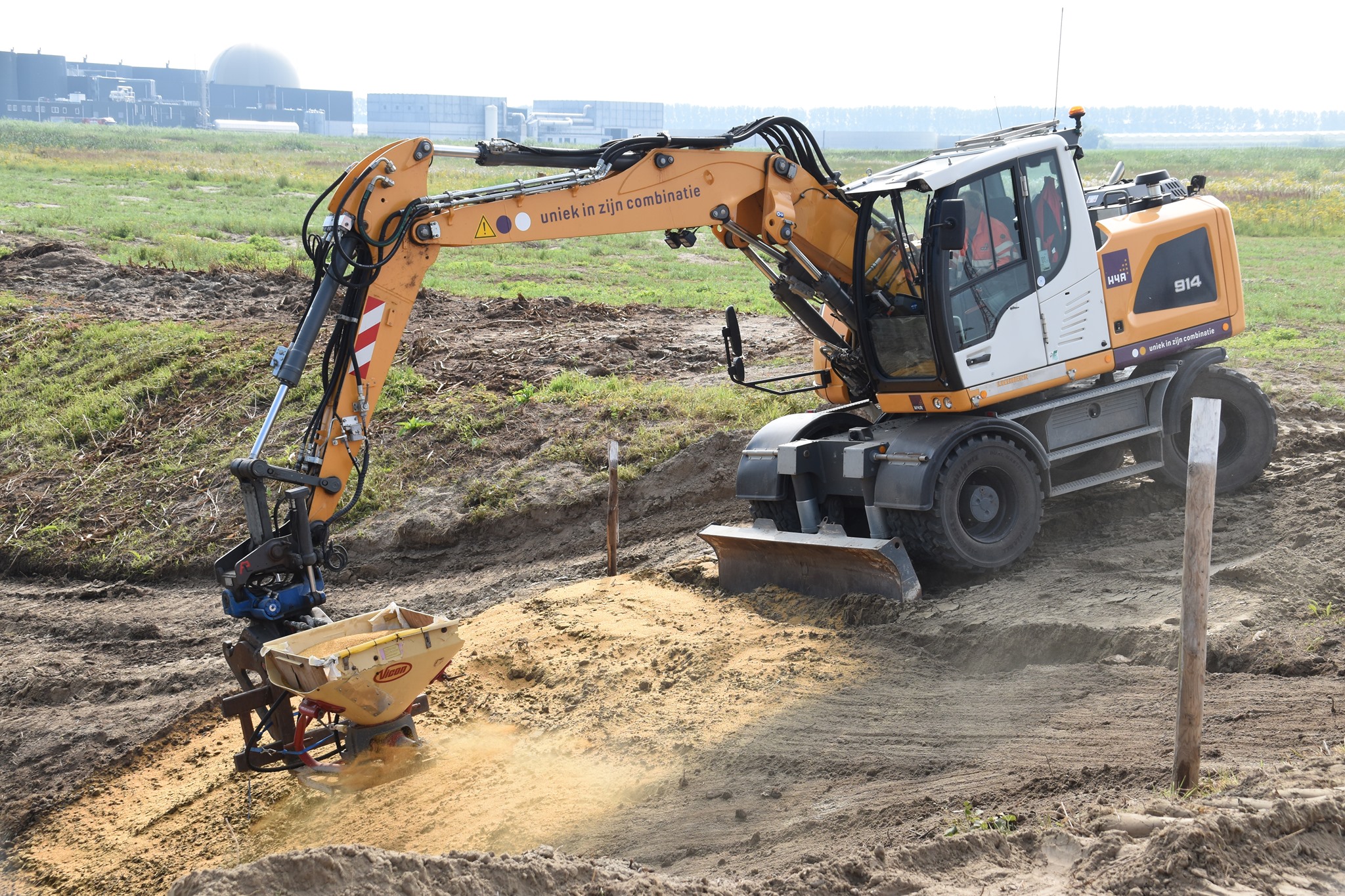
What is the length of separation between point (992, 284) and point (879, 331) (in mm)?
883

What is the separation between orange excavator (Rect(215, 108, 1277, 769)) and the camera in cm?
674

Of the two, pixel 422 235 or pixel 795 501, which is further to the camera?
pixel 795 501

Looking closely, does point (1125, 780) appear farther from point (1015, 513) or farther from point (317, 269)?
point (317, 269)

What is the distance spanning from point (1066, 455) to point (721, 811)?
4.54m

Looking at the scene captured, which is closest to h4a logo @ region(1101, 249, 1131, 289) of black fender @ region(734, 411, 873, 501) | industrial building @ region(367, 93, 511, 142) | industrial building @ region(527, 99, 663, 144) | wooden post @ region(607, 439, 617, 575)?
black fender @ region(734, 411, 873, 501)

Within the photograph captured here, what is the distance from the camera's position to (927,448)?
8.21 metres

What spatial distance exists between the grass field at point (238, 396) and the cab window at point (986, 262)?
4.08 meters

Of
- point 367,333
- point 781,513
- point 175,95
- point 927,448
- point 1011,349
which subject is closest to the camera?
point 367,333

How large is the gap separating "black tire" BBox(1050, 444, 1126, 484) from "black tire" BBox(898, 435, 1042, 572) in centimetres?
116

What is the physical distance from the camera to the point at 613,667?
25.6ft

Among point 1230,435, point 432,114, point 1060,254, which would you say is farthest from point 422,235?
point 432,114

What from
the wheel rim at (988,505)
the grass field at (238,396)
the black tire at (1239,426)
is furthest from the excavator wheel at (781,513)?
the black tire at (1239,426)

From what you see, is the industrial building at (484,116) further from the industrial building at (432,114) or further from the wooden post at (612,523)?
the wooden post at (612,523)

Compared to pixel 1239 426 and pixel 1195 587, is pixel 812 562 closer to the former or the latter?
pixel 1195 587
